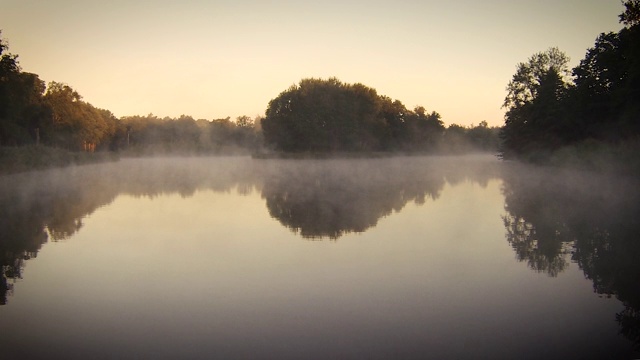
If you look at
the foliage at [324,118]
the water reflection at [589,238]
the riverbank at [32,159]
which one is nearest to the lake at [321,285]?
the water reflection at [589,238]

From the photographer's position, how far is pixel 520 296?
6.65m

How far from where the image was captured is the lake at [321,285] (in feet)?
16.6

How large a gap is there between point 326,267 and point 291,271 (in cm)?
66

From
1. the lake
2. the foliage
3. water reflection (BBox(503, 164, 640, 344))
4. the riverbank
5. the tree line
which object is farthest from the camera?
the foliage

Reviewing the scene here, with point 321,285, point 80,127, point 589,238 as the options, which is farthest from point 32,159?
point 589,238

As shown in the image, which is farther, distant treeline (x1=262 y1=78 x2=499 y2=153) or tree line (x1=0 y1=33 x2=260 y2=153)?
distant treeline (x1=262 y1=78 x2=499 y2=153)

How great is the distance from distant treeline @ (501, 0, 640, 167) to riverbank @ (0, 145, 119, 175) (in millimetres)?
45292

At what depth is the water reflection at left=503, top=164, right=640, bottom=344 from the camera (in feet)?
23.3

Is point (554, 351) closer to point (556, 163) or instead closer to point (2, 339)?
point (2, 339)

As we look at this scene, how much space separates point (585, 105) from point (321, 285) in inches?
1714

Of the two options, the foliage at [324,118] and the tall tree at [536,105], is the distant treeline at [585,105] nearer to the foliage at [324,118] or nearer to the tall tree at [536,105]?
the tall tree at [536,105]

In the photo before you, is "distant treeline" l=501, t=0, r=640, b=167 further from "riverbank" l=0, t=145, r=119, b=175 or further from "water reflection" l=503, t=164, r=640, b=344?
"riverbank" l=0, t=145, r=119, b=175

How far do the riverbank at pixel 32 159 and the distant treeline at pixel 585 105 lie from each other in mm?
45292

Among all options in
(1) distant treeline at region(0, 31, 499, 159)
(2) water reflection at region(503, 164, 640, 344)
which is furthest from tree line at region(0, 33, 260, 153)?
(2) water reflection at region(503, 164, 640, 344)
